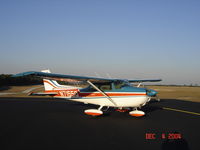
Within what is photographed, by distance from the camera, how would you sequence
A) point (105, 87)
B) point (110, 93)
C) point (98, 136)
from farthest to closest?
1. point (105, 87)
2. point (110, 93)
3. point (98, 136)

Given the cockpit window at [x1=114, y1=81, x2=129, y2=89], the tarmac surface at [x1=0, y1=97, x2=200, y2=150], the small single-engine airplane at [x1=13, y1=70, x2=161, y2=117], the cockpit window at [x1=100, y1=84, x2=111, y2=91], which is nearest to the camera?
the tarmac surface at [x1=0, y1=97, x2=200, y2=150]

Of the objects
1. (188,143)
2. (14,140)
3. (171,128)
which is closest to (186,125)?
(171,128)

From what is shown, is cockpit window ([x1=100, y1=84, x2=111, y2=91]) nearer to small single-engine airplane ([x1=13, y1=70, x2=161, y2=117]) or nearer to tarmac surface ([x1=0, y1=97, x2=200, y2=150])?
small single-engine airplane ([x1=13, y1=70, x2=161, y2=117])

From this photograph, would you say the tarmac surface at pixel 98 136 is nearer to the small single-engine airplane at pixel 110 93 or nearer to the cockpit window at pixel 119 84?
the small single-engine airplane at pixel 110 93

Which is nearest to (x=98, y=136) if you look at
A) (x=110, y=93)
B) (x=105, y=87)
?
(x=110, y=93)

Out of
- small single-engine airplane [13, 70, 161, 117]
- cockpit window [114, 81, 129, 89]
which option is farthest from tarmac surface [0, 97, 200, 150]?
cockpit window [114, 81, 129, 89]

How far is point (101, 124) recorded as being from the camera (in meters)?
7.16

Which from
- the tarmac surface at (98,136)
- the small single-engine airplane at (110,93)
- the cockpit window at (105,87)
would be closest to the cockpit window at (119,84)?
the small single-engine airplane at (110,93)

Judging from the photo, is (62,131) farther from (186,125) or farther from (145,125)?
(186,125)

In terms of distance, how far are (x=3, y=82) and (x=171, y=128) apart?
174 feet

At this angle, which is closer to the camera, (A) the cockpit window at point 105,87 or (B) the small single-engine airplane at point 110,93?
(B) the small single-engine airplane at point 110,93

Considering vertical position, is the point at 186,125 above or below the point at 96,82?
below

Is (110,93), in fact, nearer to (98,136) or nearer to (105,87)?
(105,87)

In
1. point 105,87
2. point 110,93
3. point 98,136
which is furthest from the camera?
point 105,87
